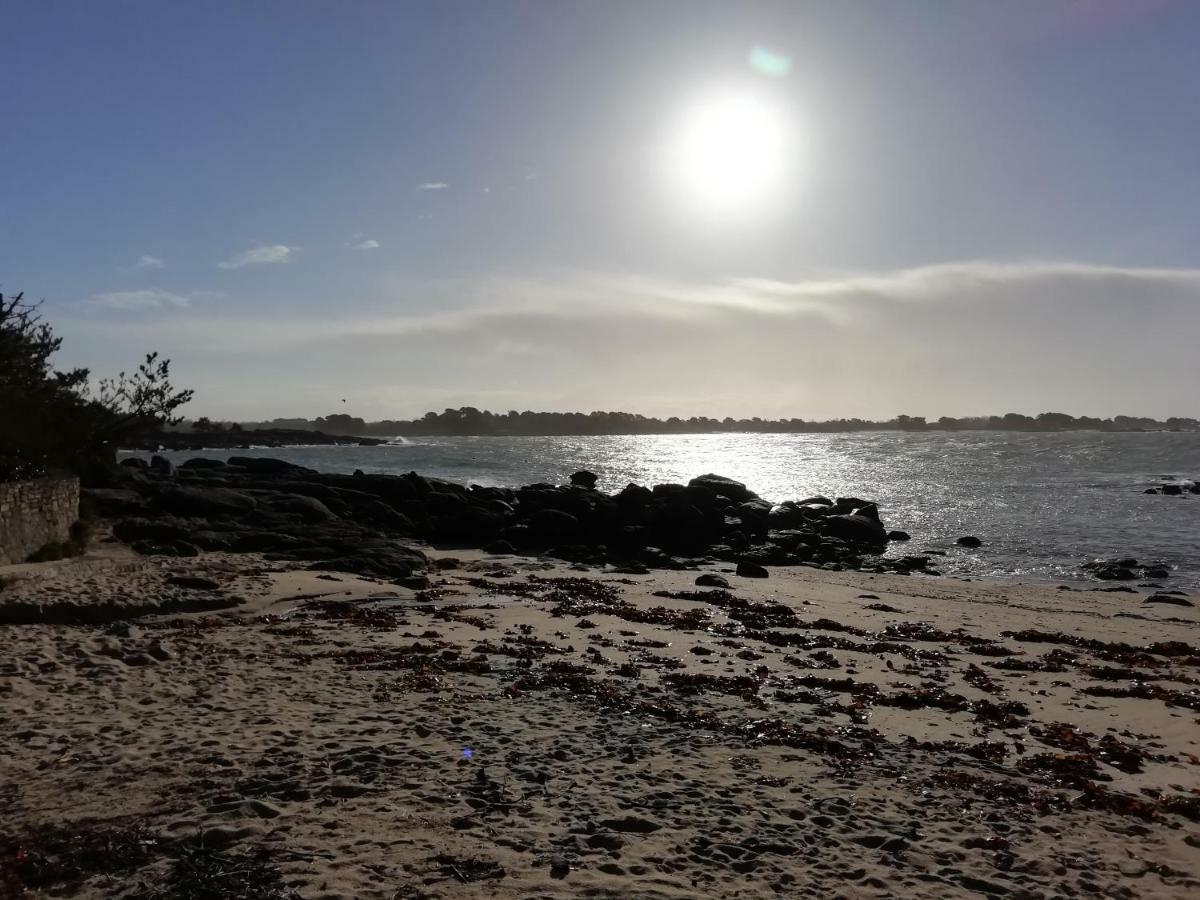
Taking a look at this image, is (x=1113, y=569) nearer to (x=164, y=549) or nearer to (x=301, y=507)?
(x=301, y=507)

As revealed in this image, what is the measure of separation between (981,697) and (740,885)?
731cm

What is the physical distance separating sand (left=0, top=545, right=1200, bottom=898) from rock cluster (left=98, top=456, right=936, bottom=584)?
22.7 ft

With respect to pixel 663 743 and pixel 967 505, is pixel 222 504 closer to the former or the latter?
pixel 663 743

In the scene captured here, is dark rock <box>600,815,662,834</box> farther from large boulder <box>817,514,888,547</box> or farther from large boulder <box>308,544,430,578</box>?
large boulder <box>817,514,888,547</box>

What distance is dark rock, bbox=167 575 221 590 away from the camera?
16688 mm

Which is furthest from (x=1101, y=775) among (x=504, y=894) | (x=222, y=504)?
(x=222, y=504)

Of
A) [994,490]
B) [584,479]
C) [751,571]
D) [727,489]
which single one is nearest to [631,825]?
[751,571]

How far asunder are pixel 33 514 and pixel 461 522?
16.3m

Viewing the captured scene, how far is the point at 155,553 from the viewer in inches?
830

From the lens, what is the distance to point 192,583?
16.9 m

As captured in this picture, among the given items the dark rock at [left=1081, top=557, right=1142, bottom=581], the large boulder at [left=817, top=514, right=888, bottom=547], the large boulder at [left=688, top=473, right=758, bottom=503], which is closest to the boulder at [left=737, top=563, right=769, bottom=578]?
the large boulder at [left=817, top=514, right=888, bottom=547]

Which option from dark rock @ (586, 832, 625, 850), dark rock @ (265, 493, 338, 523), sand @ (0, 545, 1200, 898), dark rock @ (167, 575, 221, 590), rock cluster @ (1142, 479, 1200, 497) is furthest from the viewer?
rock cluster @ (1142, 479, 1200, 497)

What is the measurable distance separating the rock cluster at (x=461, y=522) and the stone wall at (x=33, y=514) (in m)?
1.78

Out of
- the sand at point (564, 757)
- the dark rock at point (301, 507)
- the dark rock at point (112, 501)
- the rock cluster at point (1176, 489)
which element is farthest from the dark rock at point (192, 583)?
the rock cluster at point (1176, 489)
